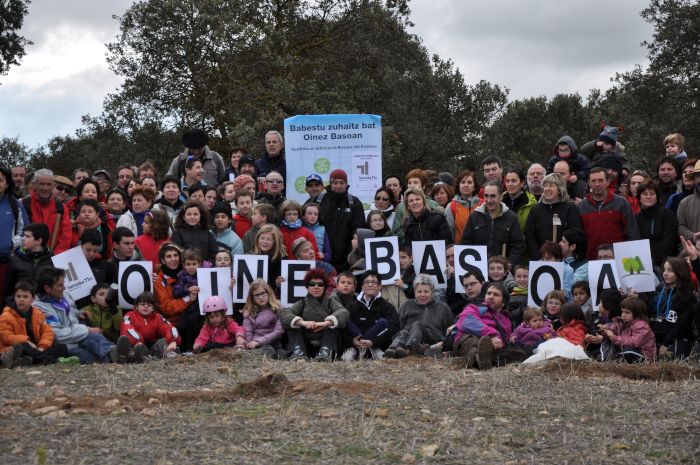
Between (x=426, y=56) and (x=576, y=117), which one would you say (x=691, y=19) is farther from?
(x=576, y=117)

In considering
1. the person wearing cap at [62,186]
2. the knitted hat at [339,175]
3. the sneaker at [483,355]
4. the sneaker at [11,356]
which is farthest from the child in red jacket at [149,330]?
the sneaker at [483,355]

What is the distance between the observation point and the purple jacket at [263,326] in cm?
1305

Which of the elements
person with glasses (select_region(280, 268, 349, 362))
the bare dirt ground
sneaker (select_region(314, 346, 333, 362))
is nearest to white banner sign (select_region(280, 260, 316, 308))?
person with glasses (select_region(280, 268, 349, 362))

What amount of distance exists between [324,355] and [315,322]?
45 cm

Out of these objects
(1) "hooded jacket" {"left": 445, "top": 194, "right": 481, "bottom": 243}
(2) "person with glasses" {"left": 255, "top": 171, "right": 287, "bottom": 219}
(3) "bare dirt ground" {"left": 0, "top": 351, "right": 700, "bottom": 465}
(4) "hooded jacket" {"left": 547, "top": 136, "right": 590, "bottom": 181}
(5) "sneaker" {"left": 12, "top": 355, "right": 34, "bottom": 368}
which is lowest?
(3) "bare dirt ground" {"left": 0, "top": 351, "right": 700, "bottom": 465}

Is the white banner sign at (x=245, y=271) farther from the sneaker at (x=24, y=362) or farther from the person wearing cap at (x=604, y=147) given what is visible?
the person wearing cap at (x=604, y=147)

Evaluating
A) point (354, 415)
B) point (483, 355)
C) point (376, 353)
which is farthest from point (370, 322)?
point (354, 415)

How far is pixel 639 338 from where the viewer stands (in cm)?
1184

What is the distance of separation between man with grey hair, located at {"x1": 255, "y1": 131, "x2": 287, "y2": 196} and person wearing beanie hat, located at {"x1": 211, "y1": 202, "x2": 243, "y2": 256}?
7.65ft

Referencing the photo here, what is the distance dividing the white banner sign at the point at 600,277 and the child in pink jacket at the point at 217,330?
13.7 ft

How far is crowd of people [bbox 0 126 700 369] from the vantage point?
1220cm

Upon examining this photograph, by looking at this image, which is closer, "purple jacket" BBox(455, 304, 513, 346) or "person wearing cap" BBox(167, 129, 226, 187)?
"purple jacket" BBox(455, 304, 513, 346)

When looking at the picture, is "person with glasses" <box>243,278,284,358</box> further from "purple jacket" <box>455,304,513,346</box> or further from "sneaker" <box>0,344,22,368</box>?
"sneaker" <box>0,344,22,368</box>

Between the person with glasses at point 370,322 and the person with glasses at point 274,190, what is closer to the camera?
the person with glasses at point 370,322
